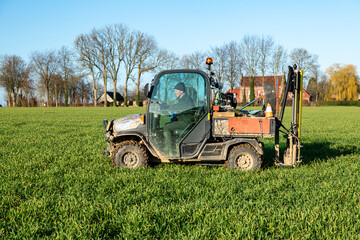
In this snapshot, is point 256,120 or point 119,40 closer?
point 256,120

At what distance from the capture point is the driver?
16.6 ft

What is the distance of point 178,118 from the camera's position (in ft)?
16.8

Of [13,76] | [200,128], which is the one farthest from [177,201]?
[13,76]

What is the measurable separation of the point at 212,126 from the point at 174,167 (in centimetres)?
105

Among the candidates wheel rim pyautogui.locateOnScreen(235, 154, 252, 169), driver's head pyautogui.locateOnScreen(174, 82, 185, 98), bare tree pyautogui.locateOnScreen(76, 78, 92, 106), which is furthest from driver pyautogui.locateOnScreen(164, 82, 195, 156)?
bare tree pyautogui.locateOnScreen(76, 78, 92, 106)

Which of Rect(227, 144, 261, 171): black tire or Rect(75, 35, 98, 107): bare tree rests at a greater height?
Rect(75, 35, 98, 107): bare tree

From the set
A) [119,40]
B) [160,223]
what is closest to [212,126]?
[160,223]

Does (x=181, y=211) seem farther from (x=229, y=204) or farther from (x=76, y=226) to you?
(x=76, y=226)

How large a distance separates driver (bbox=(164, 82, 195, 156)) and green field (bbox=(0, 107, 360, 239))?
0.47 metres

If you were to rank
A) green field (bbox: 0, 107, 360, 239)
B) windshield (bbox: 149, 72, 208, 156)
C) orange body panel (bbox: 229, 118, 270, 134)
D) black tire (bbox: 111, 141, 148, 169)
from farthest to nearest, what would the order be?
black tire (bbox: 111, 141, 148, 169)
windshield (bbox: 149, 72, 208, 156)
orange body panel (bbox: 229, 118, 270, 134)
green field (bbox: 0, 107, 360, 239)

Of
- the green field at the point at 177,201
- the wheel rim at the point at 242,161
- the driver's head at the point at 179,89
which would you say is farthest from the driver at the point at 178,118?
the wheel rim at the point at 242,161

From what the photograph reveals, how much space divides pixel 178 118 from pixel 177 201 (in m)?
1.78

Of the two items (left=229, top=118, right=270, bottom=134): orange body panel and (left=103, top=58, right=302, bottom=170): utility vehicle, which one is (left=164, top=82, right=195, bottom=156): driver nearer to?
(left=103, top=58, right=302, bottom=170): utility vehicle

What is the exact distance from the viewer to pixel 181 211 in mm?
3275
